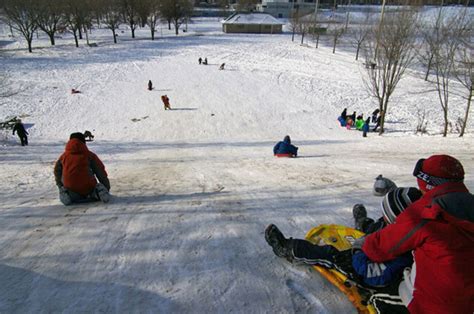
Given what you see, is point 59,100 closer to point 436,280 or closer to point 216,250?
point 216,250

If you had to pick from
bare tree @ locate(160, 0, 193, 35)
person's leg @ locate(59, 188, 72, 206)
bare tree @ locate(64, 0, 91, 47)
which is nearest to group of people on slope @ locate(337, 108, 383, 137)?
person's leg @ locate(59, 188, 72, 206)

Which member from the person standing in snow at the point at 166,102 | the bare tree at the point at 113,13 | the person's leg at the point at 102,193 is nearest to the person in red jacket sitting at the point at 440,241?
the person's leg at the point at 102,193

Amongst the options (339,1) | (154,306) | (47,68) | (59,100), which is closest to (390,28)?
(154,306)

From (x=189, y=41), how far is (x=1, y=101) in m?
34.5

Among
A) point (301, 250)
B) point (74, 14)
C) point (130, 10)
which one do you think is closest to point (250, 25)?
point (130, 10)

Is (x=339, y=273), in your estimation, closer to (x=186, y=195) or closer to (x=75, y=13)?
(x=186, y=195)

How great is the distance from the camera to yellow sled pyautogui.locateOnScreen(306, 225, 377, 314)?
3037 millimetres

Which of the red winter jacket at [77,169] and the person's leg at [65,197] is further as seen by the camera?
the person's leg at [65,197]

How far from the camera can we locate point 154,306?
9.97 ft

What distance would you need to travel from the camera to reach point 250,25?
69562 millimetres

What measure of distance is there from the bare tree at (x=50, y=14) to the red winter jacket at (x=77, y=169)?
51.3 meters

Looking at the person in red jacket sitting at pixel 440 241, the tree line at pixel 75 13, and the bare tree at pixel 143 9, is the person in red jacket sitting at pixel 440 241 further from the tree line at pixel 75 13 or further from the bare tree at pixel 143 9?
the bare tree at pixel 143 9

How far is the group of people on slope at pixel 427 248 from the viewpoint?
234 centimetres

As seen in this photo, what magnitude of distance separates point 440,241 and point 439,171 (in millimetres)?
560
